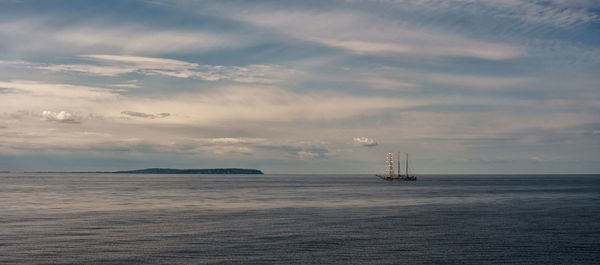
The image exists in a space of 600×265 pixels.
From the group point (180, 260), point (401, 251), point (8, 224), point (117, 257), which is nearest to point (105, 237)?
point (117, 257)

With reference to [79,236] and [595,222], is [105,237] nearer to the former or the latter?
[79,236]

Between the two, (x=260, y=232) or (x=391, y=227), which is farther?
(x=391, y=227)

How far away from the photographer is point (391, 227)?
53.1m

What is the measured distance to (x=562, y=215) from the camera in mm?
68188

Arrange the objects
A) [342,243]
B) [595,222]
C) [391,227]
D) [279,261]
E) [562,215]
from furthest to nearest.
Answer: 1. [562,215]
2. [595,222]
3. [391,227]
4. [342,243]
5. [279,261]

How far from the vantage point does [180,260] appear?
Result: 34.3m

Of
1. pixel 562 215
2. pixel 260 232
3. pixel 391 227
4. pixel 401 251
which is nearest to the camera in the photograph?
pixel 401 251

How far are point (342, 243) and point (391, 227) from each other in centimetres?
1271

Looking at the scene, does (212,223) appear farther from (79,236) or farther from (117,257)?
(117,257)

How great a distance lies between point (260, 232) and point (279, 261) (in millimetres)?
14323

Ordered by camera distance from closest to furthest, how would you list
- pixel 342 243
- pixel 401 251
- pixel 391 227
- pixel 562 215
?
1. pixel 401 251
2. pixel 342 243
3. pixel 391 227
4. pixel 562 215

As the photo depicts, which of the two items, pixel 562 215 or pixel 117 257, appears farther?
pixel 562 215

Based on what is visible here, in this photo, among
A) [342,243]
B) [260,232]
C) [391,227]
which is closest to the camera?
[342,243]

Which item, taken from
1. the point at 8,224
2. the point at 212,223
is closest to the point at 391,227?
the point at 212,223
